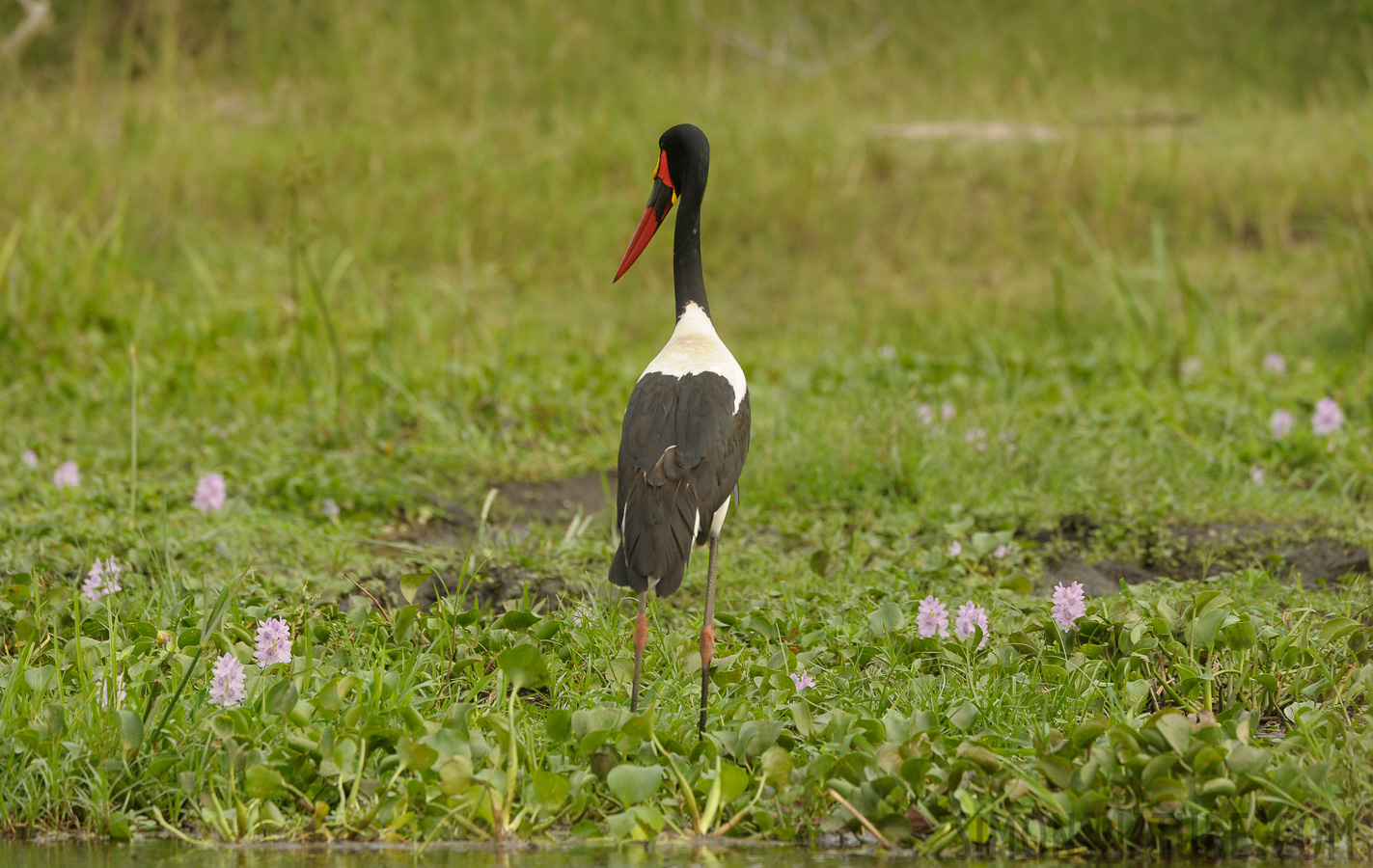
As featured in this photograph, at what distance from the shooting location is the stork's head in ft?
10.6

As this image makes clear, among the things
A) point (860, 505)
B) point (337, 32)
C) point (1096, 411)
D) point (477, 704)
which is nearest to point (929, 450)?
point (860, 505)

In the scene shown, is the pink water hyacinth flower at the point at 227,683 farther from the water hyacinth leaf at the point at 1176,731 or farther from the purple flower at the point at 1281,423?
the purple flower at the point at 1281,423

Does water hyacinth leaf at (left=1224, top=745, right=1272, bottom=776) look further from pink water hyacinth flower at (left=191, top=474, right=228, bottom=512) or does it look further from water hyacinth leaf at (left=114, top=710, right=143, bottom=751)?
pink water hyacinth flower at (left=191, top=474, right=228, bottom=512)

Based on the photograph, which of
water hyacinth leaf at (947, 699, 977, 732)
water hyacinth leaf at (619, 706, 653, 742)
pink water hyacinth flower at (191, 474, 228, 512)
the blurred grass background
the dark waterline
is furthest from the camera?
the blurred grass background

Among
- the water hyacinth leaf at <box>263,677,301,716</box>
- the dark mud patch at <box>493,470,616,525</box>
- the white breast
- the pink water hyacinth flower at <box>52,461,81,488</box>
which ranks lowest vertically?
the dark mud patch at <box>493,470,616,525</box>

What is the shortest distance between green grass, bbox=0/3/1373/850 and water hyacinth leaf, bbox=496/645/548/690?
119 mm

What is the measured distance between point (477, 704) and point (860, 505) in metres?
1.93

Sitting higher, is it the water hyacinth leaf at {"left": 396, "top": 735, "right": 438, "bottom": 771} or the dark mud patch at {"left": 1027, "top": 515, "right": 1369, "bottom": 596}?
the dark mud patch at {"left": 1027, "top": 515, "right": 1369, "bottom": 596}

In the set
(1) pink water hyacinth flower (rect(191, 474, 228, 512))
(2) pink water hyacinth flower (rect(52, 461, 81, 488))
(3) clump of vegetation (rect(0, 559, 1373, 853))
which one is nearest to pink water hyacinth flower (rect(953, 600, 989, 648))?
(3) clump of vegetation (rect(0, 559, 1373, 853))

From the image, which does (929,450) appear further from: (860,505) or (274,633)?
(274,633)

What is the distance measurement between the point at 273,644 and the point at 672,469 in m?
0.89

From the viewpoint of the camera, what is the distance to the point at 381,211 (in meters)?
7.98

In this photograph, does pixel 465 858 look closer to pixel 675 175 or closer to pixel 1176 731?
pixel 1176 731

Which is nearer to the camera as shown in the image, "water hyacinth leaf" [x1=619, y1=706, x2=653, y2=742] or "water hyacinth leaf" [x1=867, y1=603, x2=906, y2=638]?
"water hyacinth leaf" [x1=619, y1=706, x2=653, y2=742]
